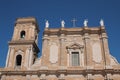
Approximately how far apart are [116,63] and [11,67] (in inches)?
515

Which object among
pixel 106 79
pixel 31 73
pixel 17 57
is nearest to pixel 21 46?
pixel 17 57

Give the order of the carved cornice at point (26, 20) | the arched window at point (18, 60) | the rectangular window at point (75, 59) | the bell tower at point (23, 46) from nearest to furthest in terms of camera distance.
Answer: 1. the rectangular window at point (75, 59)
2. the bell tower at point (23, 46)
3. the arched window at point (18, 60)
4. the carved cornice at point (26, 20)

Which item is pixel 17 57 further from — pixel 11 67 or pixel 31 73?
pixel 31 73

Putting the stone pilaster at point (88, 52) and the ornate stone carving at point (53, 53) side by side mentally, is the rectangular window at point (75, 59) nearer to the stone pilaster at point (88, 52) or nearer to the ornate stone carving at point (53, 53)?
the stone pilaster at point (88, 52)

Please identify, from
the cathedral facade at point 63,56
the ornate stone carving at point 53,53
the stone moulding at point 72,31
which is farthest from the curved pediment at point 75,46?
the stone moulding at point 72,31

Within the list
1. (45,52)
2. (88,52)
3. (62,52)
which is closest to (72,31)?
(62,52)

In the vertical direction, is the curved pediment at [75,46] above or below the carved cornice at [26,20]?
below

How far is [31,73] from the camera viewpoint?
25703 mm

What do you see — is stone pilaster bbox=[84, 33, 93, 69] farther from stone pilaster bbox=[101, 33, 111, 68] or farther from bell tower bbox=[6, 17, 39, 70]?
bell tower bbox=[6, 17, 39, 70]

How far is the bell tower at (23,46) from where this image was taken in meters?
27.3

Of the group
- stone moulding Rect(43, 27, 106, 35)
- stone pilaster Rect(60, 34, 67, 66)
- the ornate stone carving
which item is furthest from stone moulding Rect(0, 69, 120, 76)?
stone moulding Rect(43, 27, 106, 35)

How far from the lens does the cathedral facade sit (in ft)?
82.2

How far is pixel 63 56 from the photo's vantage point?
26.4 metres

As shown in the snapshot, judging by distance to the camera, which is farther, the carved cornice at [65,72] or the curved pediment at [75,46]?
the curved pediment at [75,46]
